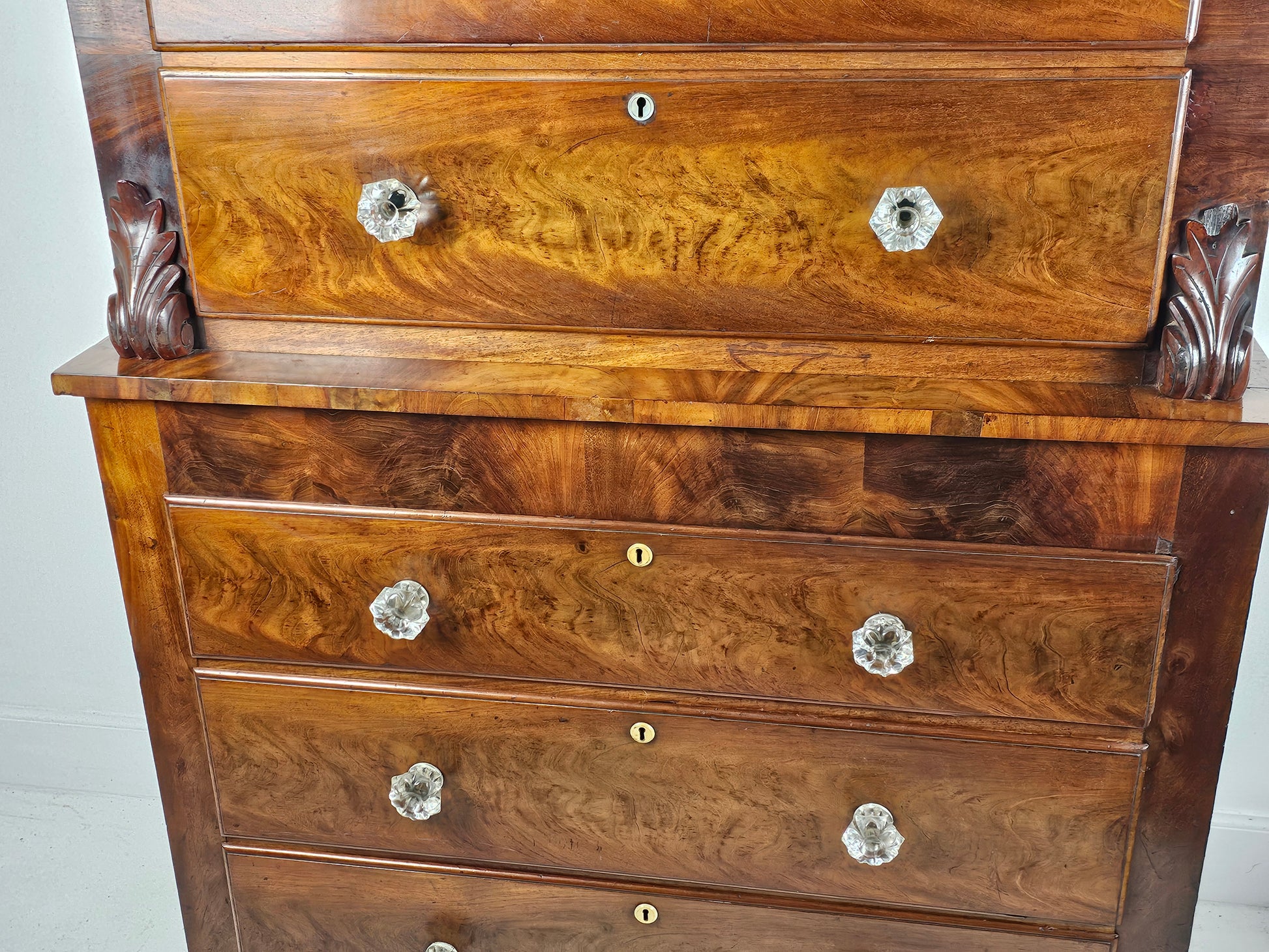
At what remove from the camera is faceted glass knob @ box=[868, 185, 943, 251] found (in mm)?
991

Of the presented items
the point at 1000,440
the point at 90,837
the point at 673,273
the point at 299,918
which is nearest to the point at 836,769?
the point at 1000,440

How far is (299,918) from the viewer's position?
1.33m

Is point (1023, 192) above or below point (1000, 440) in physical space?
above

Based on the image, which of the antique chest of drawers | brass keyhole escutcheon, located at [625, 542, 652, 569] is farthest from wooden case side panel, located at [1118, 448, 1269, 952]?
brass keyhole escutcheon, located at [625, 542, 652, 569]

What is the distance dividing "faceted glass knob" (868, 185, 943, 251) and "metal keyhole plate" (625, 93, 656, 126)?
0.21 metres

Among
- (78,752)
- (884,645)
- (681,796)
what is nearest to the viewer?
(884,645)

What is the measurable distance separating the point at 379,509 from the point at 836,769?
52 centimetres

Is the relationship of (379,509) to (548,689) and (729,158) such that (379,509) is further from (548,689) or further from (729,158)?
(729,158)

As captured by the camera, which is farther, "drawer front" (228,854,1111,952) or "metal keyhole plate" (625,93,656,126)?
"drawer front" (228,854,1111,952)

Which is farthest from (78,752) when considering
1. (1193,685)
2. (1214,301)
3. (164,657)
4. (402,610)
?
(1214,301)

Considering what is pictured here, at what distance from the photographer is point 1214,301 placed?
975 mm

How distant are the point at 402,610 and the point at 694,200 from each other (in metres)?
0.48

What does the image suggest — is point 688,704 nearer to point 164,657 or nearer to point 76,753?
point 164,657

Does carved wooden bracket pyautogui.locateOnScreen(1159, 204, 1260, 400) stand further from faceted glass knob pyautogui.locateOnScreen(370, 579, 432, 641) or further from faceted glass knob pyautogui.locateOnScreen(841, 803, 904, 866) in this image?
Answer: faceted glass knob pyautogui.locateOnScreen(370, 579, 432, 641)
